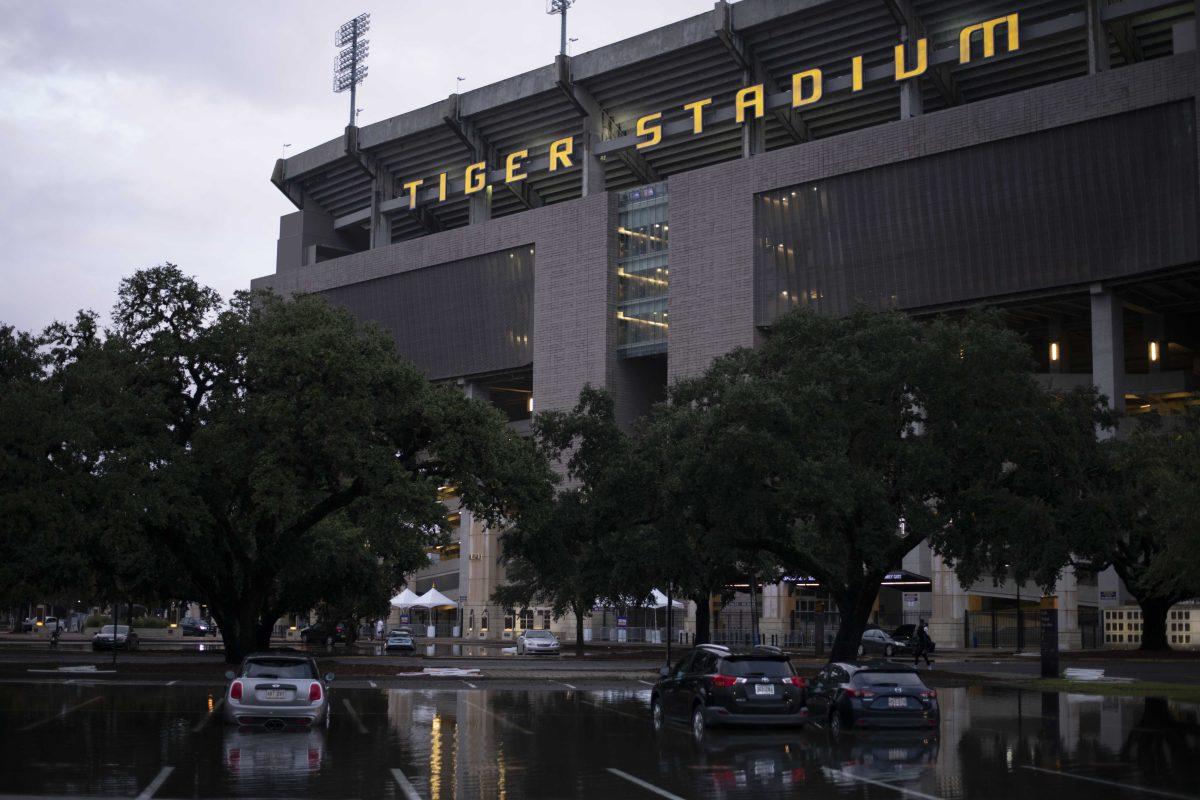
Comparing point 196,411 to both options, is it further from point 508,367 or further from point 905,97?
point 508,367

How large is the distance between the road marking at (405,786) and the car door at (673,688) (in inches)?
317

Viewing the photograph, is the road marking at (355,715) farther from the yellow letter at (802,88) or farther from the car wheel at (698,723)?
the yellow letter at (802,88)

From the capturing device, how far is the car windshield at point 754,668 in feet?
75.0

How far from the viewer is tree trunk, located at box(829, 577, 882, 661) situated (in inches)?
1622

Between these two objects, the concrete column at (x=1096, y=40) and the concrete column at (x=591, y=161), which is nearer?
the concrete column at (x=1096, y=40)

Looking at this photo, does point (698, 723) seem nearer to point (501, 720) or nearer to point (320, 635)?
point (501, 720)

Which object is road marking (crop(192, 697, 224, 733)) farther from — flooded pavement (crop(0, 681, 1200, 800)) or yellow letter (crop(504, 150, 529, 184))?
yellow letter (crop(504, 150, 529, 184))

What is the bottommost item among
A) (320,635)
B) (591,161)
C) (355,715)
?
(320,635)

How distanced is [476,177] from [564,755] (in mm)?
93119

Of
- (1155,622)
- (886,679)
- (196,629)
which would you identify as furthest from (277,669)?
(196,629)

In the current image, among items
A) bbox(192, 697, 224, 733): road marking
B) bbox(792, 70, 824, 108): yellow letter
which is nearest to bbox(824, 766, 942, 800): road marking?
bbox(192, 697, 224, 733): road marking

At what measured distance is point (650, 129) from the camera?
9900 cm

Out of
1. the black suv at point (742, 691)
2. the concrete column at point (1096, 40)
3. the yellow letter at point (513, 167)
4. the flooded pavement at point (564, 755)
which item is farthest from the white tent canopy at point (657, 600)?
the yellow letter at point (513, 167)

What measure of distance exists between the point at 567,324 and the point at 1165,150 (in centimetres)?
4708
